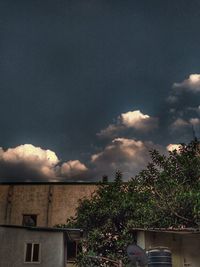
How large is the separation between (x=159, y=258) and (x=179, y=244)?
12.0 feet

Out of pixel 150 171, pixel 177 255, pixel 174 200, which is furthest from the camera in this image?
pixel 150 171

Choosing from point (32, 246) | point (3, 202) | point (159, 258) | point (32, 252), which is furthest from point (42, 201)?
point (159, 258)

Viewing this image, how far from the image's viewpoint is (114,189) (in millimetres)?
28859

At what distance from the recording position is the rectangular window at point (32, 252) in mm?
23719

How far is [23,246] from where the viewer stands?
78.3 feet

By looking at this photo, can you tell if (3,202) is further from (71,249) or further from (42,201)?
(71,249)

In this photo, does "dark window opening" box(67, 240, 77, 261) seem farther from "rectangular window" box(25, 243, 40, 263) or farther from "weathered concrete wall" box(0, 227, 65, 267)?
"rectangular window" box(25, 243, 40, 263)

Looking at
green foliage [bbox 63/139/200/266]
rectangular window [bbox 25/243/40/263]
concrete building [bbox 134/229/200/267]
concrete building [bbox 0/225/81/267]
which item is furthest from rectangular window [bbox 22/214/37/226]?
concrete building [bbox 134/229/200/267]

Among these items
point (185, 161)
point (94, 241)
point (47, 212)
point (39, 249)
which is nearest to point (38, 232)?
point (39, 249)

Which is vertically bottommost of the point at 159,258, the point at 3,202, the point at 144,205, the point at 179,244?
the point at 159,258

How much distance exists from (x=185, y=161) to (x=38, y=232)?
1185cm

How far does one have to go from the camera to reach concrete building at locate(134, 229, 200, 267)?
20.2m

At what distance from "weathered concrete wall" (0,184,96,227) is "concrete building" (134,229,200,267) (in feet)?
62.1

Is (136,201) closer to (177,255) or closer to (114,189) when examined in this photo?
(114,189)
